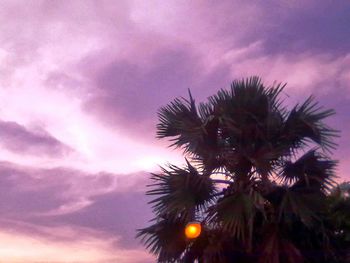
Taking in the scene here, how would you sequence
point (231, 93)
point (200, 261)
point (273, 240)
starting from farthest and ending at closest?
point (231, 93) → point (200, 261) → point (273, 240)

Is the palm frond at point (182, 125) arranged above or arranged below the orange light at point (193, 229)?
above

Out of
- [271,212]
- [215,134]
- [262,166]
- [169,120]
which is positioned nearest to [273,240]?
[271,212]

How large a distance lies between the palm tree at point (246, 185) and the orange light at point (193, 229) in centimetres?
21

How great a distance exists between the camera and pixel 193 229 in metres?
12.8

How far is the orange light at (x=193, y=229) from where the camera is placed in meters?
12.8

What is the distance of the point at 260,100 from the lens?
1392cm

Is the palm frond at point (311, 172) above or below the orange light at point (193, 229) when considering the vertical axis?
above

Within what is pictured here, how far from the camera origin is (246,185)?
13.2 metres

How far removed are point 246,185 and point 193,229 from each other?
1.65 metres

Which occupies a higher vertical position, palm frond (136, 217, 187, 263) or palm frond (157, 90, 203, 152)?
palm frond (157, 90, 203, 152)

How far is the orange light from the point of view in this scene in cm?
1277

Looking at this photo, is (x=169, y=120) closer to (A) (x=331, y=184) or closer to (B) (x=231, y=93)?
(B) (x=231, y=93)

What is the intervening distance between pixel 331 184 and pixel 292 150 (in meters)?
1.26

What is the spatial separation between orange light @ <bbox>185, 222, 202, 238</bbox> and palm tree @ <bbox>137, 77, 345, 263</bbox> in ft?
0.67
